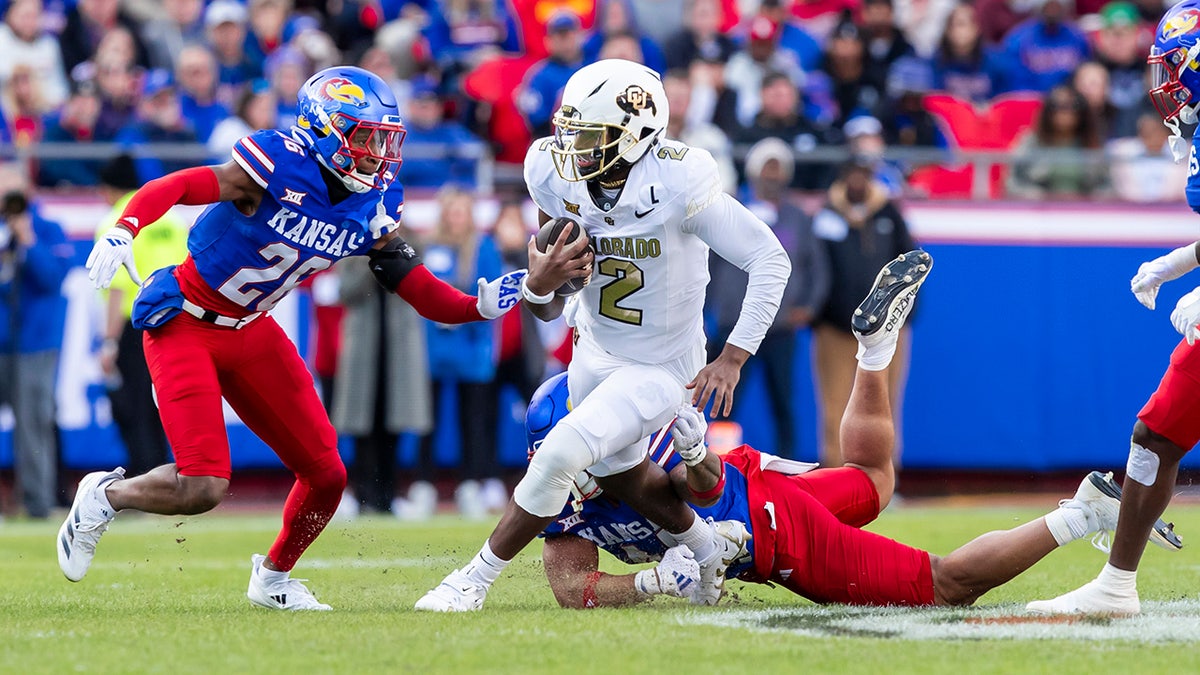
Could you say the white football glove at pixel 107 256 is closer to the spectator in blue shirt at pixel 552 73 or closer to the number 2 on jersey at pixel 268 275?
the number 2 on jersey at pixel 268 275

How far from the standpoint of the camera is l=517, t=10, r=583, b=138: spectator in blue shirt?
438 inches

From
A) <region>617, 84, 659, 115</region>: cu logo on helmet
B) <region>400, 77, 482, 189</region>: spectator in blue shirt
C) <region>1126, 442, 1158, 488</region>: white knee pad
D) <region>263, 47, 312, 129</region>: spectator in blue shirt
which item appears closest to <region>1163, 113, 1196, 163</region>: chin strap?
<region>1126, 442, 1158, 488</region>: white knee pad

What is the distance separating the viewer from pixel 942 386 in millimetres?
11117

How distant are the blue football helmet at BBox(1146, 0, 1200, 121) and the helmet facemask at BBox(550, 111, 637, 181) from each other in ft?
5.56

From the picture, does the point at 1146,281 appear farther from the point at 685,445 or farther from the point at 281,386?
the point at 281,386

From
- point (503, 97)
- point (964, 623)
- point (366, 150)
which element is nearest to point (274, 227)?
point (366, 150)

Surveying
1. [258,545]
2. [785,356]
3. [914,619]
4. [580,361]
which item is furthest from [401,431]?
[914,619]

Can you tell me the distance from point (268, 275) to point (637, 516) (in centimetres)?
151

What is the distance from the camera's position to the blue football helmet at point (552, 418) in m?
5.58

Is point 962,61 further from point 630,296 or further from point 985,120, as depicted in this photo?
point 630,296

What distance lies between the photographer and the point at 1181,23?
16.9 feet

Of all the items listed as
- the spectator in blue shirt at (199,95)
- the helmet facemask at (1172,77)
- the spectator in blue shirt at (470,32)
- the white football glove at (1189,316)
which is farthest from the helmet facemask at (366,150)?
the spectator in blue shirt at (470,32)

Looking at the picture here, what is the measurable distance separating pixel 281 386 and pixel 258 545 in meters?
2.82

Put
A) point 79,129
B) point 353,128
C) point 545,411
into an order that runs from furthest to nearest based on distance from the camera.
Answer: point 79,129, point 545,411, point 353,128
